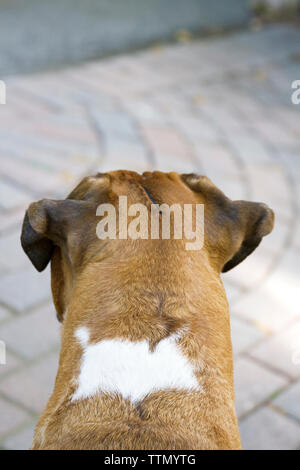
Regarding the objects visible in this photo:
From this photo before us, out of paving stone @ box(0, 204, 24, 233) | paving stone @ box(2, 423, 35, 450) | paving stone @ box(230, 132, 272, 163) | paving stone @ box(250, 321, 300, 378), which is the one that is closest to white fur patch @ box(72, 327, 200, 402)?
paving stone @ box(2, 423, 35, 450)

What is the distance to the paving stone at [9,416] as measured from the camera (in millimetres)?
3256

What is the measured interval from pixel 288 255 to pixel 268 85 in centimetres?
390

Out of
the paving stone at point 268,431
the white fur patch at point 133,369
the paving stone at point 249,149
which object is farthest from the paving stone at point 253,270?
the white fur patch at point 133,369

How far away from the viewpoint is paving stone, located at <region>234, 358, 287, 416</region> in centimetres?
357

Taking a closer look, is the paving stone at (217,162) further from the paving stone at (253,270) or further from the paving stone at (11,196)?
the paving stone at (11,196)

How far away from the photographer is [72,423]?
1.75 meters

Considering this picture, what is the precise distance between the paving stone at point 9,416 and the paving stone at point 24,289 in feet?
2.55

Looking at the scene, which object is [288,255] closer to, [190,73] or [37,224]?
[37,224]

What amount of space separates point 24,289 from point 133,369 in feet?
8.46

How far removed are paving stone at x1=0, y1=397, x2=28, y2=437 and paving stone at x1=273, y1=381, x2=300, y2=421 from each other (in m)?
1.24

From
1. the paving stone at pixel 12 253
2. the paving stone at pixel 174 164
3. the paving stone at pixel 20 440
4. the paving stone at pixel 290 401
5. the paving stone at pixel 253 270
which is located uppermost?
the paving stone at pixel 20 440

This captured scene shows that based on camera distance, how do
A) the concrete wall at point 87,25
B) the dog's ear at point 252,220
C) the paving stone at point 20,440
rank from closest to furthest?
the dog's ear at point 252,220 → the paving stone at point 20,440 → the concrete wall at point 87,25

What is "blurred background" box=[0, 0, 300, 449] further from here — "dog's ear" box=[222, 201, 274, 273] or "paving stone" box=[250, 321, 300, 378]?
"dog's ear" box=[222, 201, 274, 273]

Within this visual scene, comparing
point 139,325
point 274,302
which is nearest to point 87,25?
point 274,302
